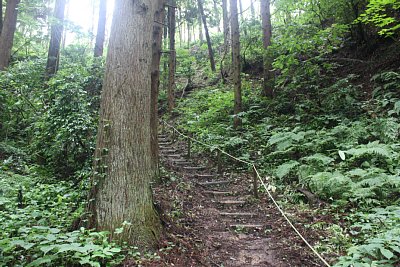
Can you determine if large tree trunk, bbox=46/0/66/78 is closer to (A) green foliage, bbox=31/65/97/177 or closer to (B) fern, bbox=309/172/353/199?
(A) green foliage, bbox=31/65/97/177

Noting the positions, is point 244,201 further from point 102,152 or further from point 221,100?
point 221,100

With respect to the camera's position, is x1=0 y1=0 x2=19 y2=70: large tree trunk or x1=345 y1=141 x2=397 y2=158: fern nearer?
x1=345 y1=141 x2=397 y2=158: fern

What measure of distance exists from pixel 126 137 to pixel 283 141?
5.30m

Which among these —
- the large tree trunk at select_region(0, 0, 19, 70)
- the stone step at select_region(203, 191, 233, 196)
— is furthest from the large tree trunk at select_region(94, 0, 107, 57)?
the stone step at select_region(203, 191, 233, 196)

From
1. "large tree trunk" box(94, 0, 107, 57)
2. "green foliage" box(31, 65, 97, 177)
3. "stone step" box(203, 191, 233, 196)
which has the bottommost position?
"stone step" box(203, 191, 233, 196)

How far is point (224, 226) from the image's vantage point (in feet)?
19.0

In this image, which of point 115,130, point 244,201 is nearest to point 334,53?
point 244,201

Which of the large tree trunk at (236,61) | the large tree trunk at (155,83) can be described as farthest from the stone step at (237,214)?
the large tree trunk at (236,61)

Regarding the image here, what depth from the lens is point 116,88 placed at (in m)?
4.27

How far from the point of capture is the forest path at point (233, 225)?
4.54 meters

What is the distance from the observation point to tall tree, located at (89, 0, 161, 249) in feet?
13.2

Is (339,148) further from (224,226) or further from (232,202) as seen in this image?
(224,226)

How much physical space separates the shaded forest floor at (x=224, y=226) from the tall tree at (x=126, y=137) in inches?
23.8

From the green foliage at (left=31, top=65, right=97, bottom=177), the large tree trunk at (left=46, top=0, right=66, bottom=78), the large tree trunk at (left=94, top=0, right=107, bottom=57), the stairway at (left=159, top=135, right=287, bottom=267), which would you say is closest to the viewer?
the stairway at (left=159, top=135, right=287, bottom=267)
